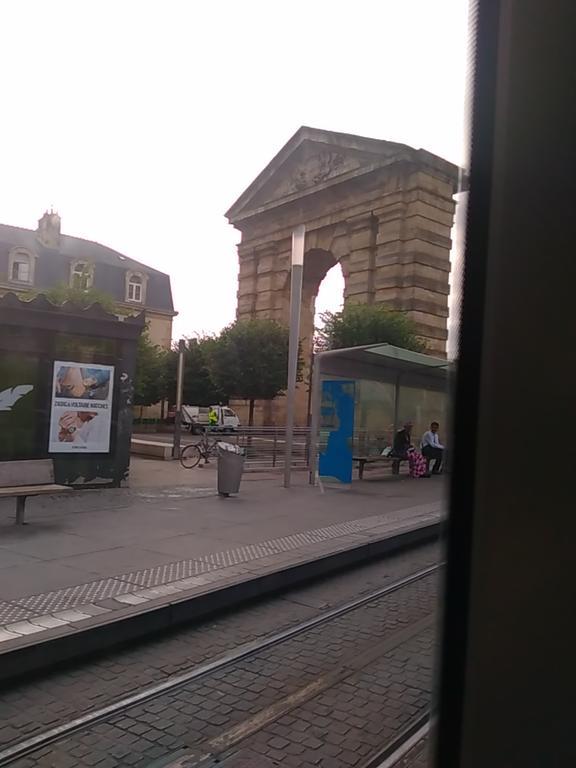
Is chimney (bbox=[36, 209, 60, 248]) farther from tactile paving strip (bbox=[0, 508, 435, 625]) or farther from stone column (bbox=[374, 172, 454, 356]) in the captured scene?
tactile paving strip (bbox=[0, 508, 435, 625])

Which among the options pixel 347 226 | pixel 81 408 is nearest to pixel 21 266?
pixel 347 226

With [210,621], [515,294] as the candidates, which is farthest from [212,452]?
[515,294]

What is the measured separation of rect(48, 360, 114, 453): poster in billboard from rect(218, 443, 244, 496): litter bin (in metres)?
1.92

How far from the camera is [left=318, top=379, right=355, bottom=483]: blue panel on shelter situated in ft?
45.0

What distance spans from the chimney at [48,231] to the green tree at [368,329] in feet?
89.9

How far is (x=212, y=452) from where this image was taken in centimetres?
1834

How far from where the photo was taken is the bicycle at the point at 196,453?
1695 centimetres

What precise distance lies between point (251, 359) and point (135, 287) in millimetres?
19405

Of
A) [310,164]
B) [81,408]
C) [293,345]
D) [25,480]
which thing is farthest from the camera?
[310,164]

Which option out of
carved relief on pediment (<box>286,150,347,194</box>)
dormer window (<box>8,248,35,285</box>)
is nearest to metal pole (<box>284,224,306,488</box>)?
carved relief on pediment (<box>286,150,347,194</box>)

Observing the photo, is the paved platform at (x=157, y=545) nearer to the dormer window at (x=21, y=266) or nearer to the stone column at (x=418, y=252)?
the stone column at (x=418, y=252)

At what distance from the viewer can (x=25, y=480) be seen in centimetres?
907

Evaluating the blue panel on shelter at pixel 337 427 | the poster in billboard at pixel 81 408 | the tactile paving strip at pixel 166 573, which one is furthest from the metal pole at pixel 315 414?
the tactile paving strip at pixel 166 573

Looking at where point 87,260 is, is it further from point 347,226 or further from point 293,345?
point 293,345
